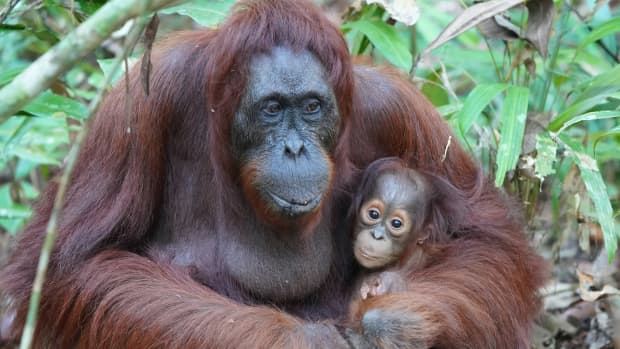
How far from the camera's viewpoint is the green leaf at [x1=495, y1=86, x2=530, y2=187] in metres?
3.09

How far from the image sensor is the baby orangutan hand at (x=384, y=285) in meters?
2.90

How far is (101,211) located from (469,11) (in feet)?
5.26

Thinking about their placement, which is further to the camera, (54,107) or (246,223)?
(54,107)

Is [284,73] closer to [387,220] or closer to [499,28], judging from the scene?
[387,220]

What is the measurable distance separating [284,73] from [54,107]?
41.2 inches

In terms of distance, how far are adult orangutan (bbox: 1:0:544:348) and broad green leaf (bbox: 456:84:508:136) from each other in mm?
186

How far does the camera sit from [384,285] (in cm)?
291

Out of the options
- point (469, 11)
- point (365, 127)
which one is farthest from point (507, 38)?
point (365, 127)

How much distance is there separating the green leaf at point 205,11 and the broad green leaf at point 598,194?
4.44 ft

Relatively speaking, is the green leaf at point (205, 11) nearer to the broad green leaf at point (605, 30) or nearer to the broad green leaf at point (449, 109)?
the broad green leaf at point (449, 109)

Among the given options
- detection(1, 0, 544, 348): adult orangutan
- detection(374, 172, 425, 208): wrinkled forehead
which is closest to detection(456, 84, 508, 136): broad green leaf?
detection(1, 0, 544, 348): adult orangutan

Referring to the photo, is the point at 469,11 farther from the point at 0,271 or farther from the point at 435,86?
the point at 0,271

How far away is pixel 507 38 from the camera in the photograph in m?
3.67

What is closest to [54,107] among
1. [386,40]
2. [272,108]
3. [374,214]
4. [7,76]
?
[7,76]
